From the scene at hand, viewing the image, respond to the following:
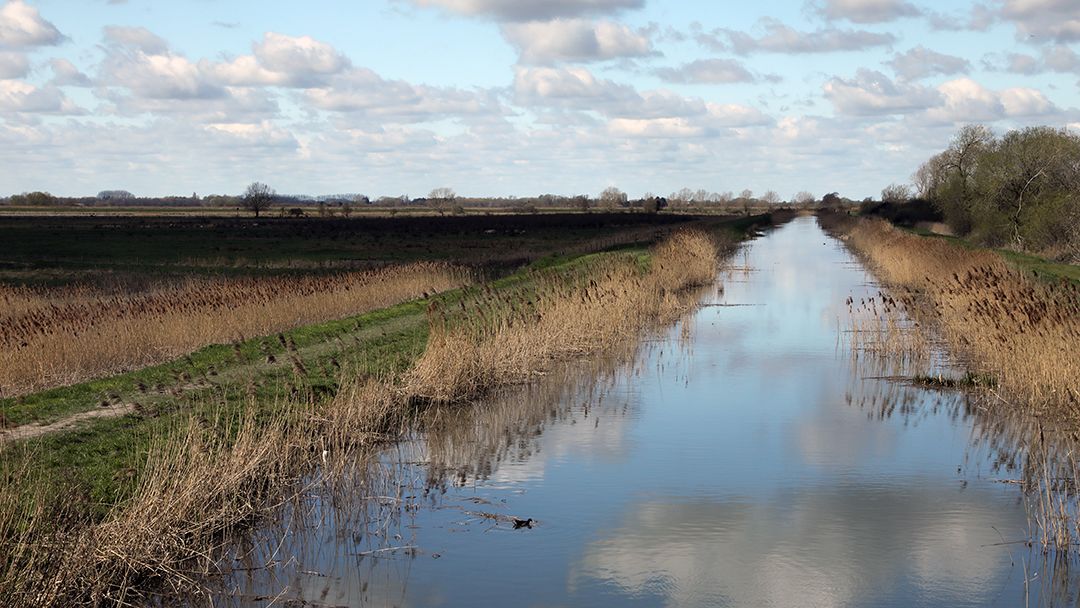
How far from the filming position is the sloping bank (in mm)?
7738

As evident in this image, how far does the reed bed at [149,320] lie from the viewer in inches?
635

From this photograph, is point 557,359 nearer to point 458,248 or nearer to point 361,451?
point 361,451

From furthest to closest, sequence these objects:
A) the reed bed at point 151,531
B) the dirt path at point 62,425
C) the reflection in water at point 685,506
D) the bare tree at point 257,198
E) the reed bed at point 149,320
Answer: the bare tree at point 257,198, the reed bed at point 149,320, the dirt path at point 62,425, the reflection in water at point 685,506, the reed bed at point 151,531

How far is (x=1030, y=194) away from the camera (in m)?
52.3

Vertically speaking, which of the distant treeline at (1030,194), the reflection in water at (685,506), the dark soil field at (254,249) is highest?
the distant treeline at (1030,194)

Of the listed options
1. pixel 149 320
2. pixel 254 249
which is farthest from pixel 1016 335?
pixel 254 249

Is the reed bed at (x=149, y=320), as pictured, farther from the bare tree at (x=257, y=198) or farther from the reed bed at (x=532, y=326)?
the bare tree at (x=257, y=198)

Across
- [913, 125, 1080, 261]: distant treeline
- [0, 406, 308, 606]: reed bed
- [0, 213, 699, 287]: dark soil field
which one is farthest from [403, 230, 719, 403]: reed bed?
[913, 125, 1080, 261]: distant treeline

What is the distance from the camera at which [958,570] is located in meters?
9.23

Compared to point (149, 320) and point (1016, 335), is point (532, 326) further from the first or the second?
point (1016, 335)

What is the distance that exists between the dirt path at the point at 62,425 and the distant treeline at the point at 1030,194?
3636cm

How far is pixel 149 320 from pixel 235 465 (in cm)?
1027

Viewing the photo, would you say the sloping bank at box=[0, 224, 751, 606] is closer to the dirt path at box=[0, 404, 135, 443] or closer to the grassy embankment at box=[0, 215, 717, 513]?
the grassy embankment at box=[0, 215, 717, 513]

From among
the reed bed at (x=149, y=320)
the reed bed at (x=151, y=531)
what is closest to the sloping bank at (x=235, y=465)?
the reed bed at (x=151, y=531)
